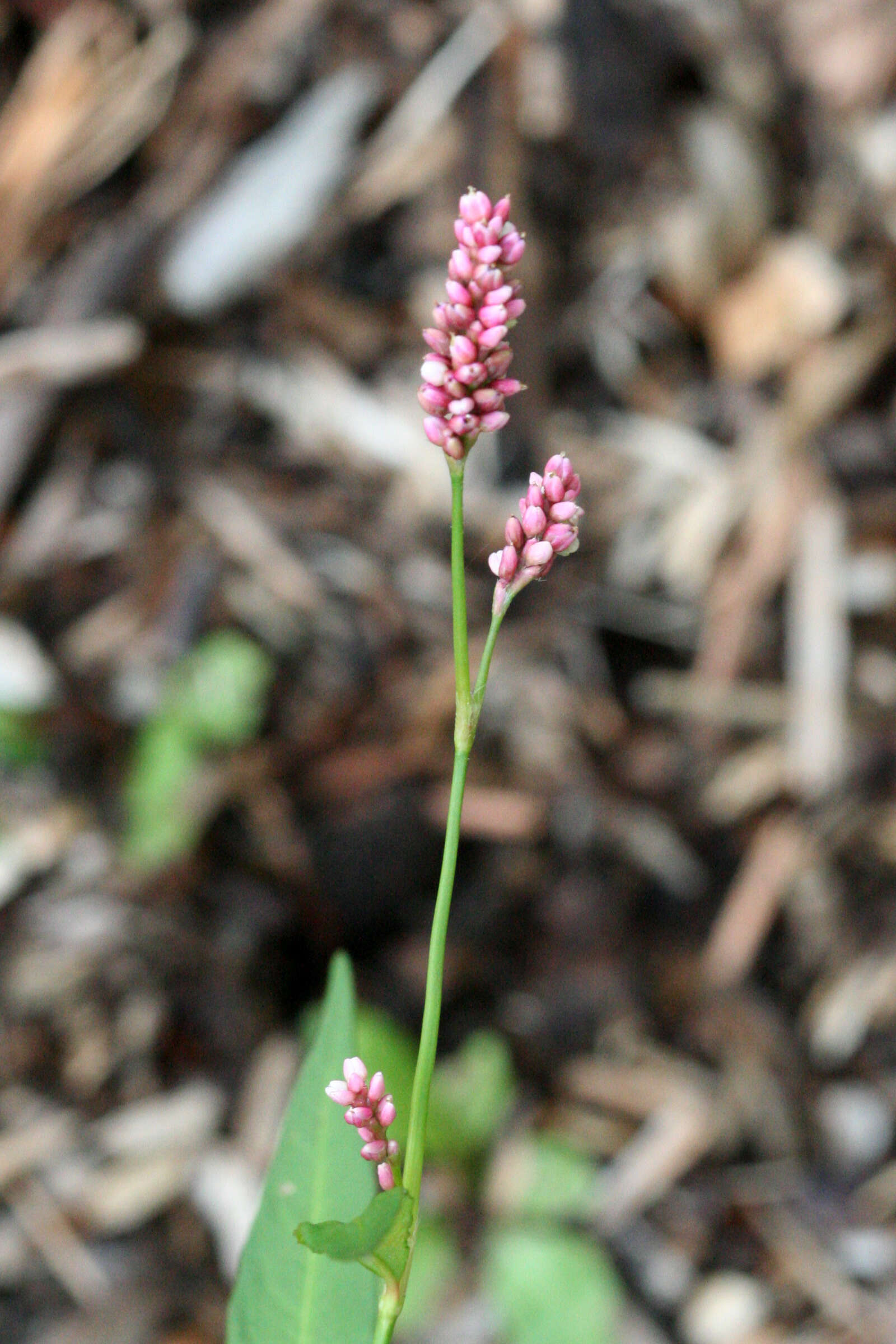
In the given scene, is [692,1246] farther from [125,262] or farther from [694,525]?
[125,262]

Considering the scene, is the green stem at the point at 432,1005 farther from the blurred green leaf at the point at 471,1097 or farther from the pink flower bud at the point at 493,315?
the blurred green leaf at the point at 471,1097

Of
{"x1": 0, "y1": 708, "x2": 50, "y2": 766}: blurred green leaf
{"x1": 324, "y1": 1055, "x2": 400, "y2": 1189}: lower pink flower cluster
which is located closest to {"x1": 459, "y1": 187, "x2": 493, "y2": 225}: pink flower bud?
{"x1": 324, "y1": 1055, "x2": 400, "y2": 1189}: lower pink flower cluster

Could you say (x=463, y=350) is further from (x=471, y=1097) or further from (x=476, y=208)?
(x=471, y=1097)

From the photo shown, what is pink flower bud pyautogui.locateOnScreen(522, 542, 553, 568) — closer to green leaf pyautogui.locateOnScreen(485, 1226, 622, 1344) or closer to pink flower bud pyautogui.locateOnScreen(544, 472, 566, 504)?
pink flower bud pyautogui.locateOnScreen(544, 472, 566, 504)

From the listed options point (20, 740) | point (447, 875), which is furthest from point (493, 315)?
point (20, 740)

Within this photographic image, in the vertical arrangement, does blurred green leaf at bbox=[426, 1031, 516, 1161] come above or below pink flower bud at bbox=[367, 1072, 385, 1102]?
below

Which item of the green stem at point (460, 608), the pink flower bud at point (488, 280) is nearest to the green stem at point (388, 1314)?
the green stem at point (460, 608)


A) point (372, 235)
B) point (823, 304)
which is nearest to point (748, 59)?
point (823, 304)
